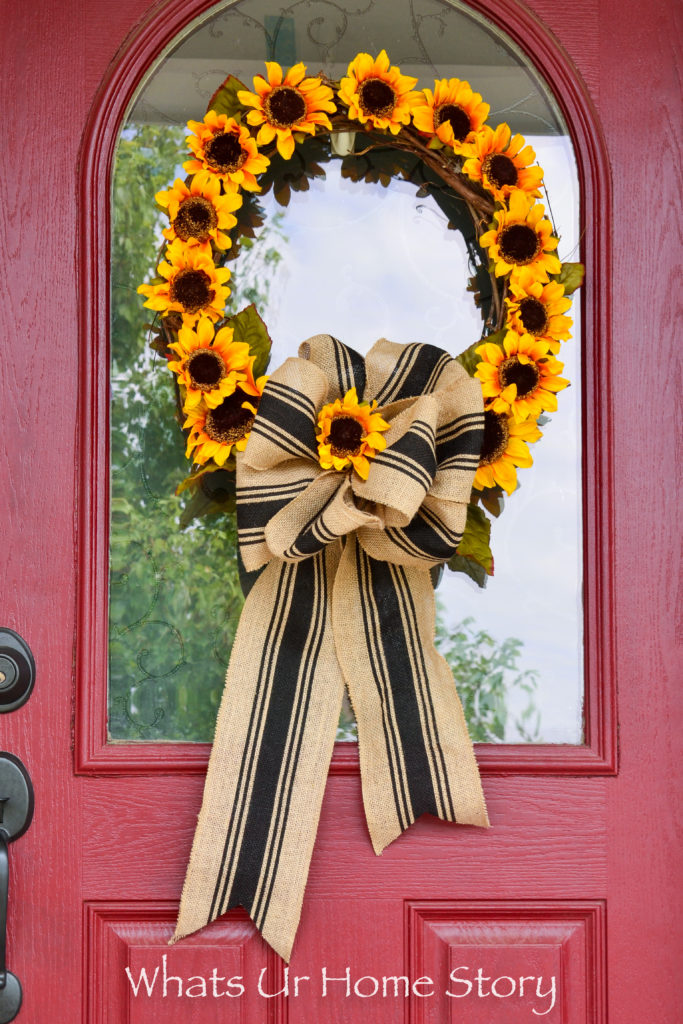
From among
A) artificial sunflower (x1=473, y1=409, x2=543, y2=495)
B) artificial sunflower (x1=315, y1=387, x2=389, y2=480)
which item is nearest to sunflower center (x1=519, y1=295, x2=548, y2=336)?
artificial sunflower (x1=473, y1=409, x2=543, y2=495)

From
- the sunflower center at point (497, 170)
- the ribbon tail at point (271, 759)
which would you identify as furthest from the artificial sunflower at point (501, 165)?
the ribbon tail at point (271, 759)

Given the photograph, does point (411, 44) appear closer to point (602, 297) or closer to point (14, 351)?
point (602, 297)

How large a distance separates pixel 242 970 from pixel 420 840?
239mm

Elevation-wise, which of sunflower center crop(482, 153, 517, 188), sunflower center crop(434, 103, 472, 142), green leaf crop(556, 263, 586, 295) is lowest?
green leaf crop(556, 263, 586, 295)

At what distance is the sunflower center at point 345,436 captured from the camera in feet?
3.09

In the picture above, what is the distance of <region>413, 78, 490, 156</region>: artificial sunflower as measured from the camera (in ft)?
3.36

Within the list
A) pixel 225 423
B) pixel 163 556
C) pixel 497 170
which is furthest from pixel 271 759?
pixel 497 170

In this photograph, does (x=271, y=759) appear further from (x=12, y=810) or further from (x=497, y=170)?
(x=497, y=170)

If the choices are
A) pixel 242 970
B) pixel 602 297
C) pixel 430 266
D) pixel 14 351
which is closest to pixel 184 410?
pixel 14 351

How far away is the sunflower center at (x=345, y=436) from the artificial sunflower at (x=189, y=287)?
0.19 metres

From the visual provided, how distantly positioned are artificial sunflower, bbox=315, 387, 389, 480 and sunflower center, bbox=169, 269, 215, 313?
0.61 feet

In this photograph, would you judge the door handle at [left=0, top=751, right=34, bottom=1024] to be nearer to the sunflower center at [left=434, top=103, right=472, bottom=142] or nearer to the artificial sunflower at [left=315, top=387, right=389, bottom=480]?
the artificial sunflower at [left=315, top=387, right=389, bottom=480]

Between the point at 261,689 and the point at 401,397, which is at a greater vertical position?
the point at 401,397

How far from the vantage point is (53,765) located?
1.03 metres
